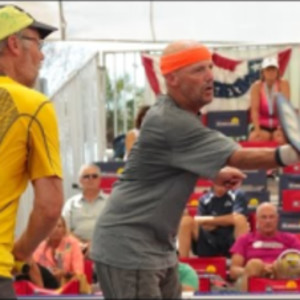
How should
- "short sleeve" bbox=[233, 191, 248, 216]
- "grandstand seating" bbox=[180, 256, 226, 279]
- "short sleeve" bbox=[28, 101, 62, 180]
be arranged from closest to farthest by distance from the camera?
"short sleeve" bbox=[28, 101, 62, 180]
"grandstand seating" bbox=[180, 256, 226, 279]
"short sleeve" bbox=[233, 191, 248, 216]

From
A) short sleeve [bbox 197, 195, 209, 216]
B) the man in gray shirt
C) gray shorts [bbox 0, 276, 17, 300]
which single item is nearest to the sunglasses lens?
short sleeve [bbox 197, 195, 209, 216]

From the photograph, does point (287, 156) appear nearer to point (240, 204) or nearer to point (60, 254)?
point (60, 254)

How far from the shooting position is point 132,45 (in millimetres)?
14773

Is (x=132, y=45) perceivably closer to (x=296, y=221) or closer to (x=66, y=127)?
(x=66, y=127)

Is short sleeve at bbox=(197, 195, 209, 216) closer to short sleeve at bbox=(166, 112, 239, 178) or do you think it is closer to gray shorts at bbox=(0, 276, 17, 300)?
short sleeve at bbox=(166, 112, 239, 178)

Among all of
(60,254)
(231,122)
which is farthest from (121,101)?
(60,254)

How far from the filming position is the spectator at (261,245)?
9.39 meters

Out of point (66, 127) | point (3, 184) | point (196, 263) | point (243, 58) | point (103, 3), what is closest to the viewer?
point (3, 184)

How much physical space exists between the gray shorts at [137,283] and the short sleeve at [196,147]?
0.46 m

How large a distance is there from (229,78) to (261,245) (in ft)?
14.9

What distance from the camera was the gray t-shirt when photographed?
508 centimetres

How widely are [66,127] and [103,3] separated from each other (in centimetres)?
292

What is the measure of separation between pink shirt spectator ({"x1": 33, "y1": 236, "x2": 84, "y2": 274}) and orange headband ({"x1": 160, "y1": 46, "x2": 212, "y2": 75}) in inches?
177

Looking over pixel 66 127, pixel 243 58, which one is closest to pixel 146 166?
pixel 66 127
